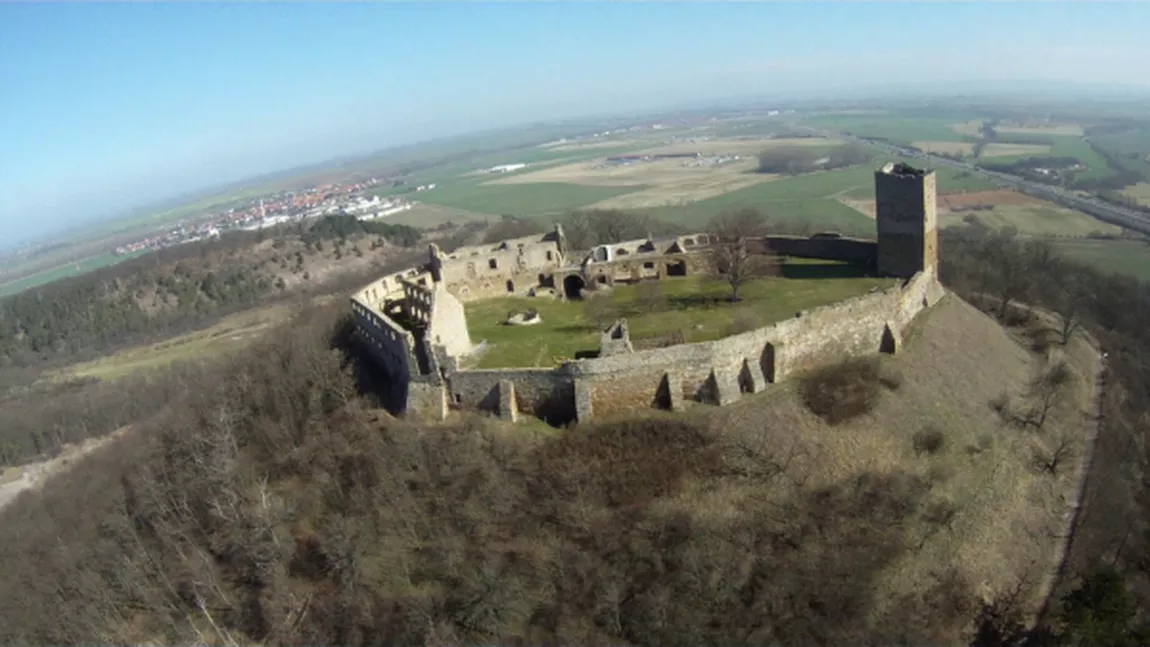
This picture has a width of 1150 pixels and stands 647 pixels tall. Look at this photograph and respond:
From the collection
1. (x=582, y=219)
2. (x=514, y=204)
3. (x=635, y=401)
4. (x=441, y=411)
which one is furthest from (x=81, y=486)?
(x=514, y=204)

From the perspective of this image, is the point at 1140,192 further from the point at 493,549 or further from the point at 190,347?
the point at 190,347

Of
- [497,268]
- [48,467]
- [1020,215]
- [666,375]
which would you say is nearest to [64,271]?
[48,467]

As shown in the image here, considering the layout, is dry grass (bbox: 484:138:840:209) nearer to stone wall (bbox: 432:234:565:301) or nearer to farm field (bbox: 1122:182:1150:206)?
farm field (bbox: 1122:182:1150:206)

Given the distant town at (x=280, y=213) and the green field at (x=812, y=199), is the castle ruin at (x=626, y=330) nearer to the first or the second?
the green field at (x=812, y=199)

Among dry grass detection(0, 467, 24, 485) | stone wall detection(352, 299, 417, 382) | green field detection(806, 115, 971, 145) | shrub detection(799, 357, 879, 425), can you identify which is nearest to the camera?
shrub detection(799, 357, 879, 425)

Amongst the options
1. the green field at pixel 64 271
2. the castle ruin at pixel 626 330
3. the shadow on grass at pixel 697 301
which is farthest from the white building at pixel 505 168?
the shadow on grass at pixel 697 301

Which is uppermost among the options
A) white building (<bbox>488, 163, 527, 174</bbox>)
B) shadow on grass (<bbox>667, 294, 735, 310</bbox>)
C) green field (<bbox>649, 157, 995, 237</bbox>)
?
white building (<bbox>488, 163, 527, 174</bbox>)

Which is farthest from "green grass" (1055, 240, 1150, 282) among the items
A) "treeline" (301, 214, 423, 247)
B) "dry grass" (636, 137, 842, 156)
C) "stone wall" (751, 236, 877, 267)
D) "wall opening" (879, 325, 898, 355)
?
"dry grass" (636, 137, 842, 156)
